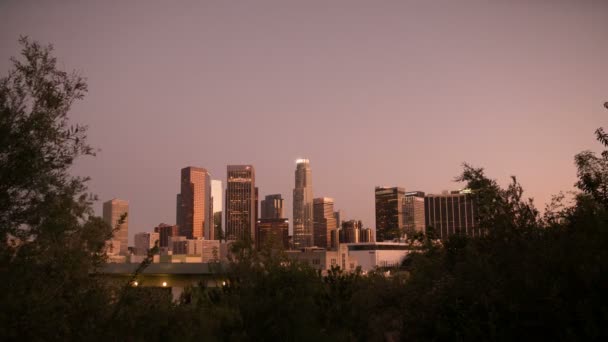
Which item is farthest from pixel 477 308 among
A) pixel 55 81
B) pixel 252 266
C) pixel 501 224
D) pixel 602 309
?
pixel 55 81

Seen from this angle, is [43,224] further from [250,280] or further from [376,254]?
[376,254]

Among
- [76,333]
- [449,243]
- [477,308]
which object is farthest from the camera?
[449,243]

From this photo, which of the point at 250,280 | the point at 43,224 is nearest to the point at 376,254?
the point at 250,280

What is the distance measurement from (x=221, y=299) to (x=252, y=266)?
1.54 meters

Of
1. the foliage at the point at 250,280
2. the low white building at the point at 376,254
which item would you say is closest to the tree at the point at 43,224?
the foliage at the point at 250,280

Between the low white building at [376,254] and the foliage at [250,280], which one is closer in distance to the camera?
the foliage at [250,280]

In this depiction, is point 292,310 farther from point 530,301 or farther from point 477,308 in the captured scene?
point 530,301

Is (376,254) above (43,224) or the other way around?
the other way around

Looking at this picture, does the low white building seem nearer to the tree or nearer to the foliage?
the foliage

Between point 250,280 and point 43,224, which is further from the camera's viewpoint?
point 250,280

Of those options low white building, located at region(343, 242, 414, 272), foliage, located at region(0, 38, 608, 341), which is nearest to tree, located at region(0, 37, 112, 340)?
foliage, located at region(0, 38, 608, 341)

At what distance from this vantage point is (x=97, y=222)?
952 cm

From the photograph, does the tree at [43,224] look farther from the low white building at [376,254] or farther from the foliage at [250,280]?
the low white building at [376,254]

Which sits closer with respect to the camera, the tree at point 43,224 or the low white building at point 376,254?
the tree at point 43,224
